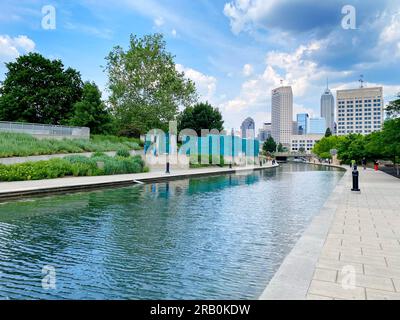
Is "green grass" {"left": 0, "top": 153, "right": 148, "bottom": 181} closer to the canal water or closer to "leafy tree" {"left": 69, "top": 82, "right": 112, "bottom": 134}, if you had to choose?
the canal water

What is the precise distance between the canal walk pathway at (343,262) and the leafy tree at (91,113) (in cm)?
3558

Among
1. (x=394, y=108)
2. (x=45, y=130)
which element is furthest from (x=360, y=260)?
(x=45, y=130)

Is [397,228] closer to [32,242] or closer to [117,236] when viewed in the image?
[117,236]

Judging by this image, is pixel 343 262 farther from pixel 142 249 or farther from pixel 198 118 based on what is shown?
pixel 198 118

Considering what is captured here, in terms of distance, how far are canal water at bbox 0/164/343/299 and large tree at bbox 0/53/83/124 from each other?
134ft

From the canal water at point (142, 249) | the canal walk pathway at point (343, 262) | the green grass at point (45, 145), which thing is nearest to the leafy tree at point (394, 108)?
the canal water at point (142, 249)

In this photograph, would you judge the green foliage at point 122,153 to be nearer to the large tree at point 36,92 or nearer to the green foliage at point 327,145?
the large tree at point 36,92

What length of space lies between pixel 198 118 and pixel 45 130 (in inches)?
1290

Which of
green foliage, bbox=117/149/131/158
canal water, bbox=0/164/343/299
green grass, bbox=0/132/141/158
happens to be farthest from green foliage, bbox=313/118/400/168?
green grass, bbox=0/132/141/158

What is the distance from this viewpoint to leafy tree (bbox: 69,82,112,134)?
1575 inches

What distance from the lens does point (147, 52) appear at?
1864 inches

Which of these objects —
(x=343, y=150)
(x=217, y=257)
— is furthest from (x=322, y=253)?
(x=343, y=150)

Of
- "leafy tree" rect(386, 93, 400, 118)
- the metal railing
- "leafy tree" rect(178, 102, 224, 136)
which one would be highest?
"leafy tree" rect(178, 102, 224, 136)
